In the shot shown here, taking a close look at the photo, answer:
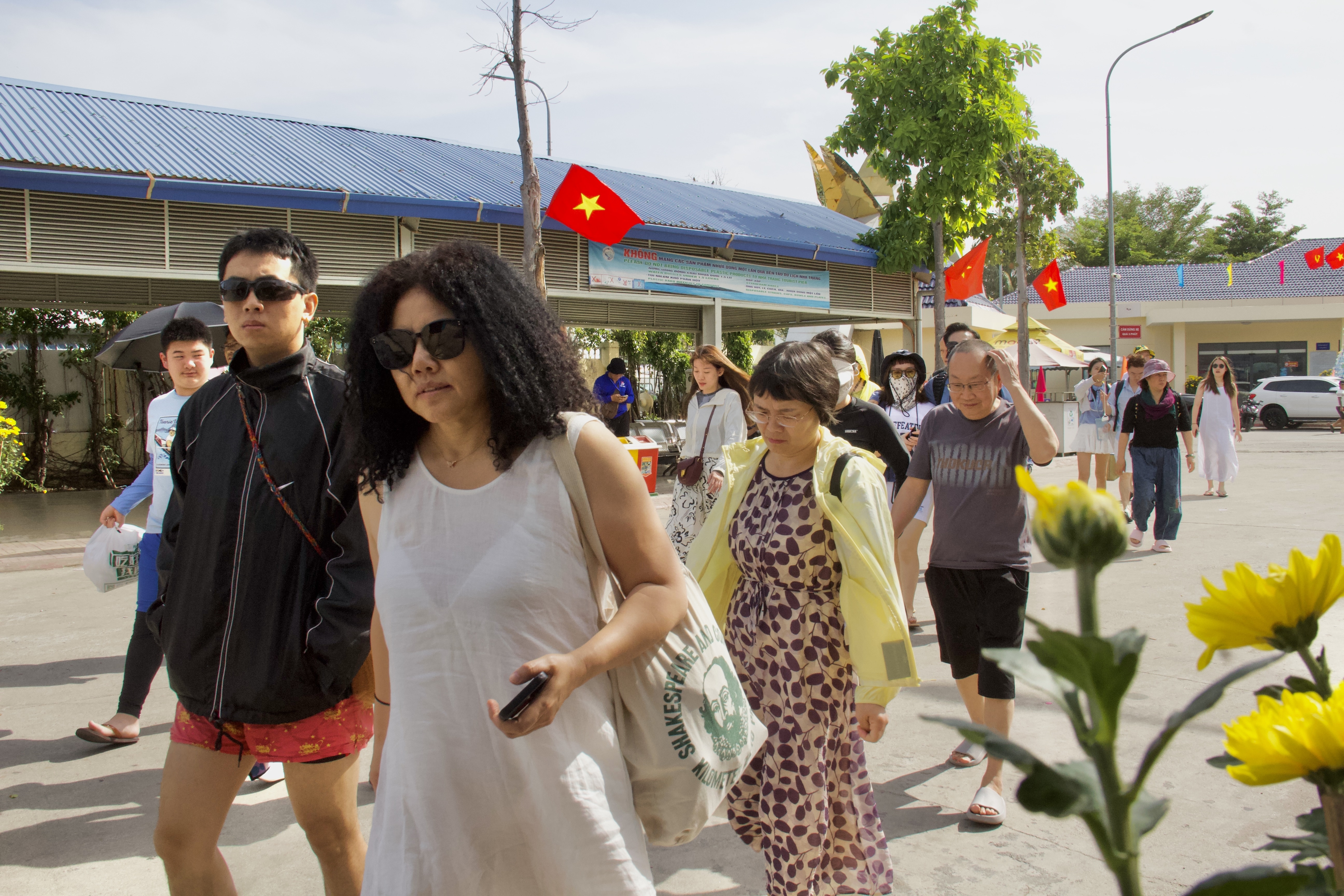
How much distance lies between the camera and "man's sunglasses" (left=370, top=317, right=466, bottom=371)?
181cm

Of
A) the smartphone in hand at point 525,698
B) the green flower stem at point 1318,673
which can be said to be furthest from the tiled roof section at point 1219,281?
the green flower stem at point 1318,673

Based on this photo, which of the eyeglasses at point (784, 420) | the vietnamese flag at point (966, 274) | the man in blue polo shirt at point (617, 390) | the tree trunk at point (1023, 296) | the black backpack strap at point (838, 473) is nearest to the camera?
the black backpack strap at point (838, 473)

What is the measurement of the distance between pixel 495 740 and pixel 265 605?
34.9 inches

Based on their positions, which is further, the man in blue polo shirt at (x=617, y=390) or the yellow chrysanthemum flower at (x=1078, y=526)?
the man in blue polo shirt at (x=617, y=390)

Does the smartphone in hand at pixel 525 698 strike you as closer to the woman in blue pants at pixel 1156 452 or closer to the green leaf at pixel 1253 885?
the green leaf at pixel 1253 885

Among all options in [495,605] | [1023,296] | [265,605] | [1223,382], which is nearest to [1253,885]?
[495,605]

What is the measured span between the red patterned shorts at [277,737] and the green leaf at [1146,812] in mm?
2113

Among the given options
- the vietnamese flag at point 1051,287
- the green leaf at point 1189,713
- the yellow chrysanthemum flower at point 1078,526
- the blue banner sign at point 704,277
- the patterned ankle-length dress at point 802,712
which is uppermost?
the vietnamese flag at point 1051,287

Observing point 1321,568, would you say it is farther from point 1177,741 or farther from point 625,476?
point 1177,741

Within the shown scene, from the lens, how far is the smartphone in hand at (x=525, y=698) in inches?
58.7

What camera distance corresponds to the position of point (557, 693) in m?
1.55

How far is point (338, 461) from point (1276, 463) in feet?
60.3

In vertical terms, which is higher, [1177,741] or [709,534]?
[709,534]

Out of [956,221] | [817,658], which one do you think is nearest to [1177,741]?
[817,658]
